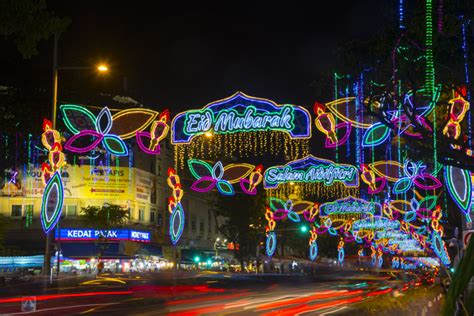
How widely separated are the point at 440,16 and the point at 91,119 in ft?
41.8

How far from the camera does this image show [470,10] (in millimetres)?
12312

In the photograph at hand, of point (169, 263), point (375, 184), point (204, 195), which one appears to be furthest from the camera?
point (204, 195)

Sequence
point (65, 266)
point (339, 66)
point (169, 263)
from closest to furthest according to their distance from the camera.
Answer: point (339, 66), point (65, 266), point (169, 263)

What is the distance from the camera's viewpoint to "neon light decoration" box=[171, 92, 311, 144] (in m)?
20.7

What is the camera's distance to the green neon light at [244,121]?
20.7 metres

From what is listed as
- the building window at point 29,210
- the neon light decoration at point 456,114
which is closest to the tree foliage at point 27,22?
the neon light decoration at point 456,114

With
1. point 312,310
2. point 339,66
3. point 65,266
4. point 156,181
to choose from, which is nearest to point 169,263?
point 156,181

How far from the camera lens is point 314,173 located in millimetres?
29750

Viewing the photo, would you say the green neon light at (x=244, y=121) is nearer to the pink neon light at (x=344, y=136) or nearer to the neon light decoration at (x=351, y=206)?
the pink neon light at (x=344, y=136)

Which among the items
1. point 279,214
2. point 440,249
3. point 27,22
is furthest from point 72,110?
point 279,214

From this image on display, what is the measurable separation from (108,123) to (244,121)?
4599 millimetres

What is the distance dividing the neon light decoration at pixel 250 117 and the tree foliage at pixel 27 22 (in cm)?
870

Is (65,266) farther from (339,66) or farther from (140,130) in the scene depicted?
(339,66)

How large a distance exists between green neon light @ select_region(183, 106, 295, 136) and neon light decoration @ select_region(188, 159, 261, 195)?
639cm
